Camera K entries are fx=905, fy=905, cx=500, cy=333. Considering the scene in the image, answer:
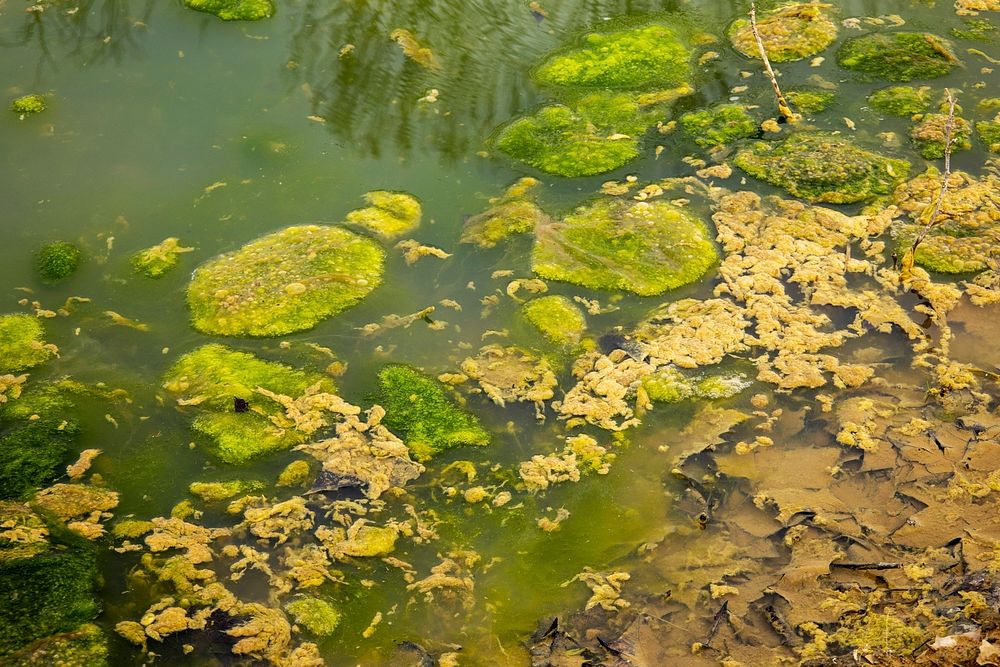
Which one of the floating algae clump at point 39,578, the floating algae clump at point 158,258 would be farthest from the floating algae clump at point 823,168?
the floating algae clump at point 39,578

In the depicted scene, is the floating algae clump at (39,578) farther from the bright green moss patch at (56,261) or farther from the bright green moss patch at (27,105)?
the bright green moss patch at (27,105)

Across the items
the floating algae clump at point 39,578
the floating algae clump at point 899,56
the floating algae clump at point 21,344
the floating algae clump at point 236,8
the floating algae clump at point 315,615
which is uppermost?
the floating algae clump at point 236,8

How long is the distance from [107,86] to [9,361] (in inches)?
105

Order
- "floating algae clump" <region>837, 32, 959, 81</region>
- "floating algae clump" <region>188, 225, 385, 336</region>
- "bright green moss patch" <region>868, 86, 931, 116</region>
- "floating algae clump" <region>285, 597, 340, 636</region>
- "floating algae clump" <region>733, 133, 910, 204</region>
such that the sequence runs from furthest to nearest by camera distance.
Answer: "floating algae clump" <region>837, 32, 959, 81</region>, "bright green moss patch" <region>868, 86, 931, 116</region>, "floating algae clump" <region>733, 133, 910, 204</region>, "floating algae clump" <region>188, 225, 385, 336</region>, "floating algae clump" <region>285, 597, 340, 636</region>

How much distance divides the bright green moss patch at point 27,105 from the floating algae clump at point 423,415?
365 centimetres

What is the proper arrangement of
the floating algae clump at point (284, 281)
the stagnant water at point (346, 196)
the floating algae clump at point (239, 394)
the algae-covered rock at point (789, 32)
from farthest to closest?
the algae-covered rock at point (789, 32), the floating algae clump at point (284, 281), the floating algae clump at point (239, 394), the stagnant water at point (346, 196)

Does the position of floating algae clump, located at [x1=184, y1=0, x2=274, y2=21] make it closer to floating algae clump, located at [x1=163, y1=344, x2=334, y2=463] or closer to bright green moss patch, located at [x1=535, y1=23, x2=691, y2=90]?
bright green moss patch, located at [x1=535, y1=23, x2=691, y2=90]

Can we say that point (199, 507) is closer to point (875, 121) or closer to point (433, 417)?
point (433, 417)

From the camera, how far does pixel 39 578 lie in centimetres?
411

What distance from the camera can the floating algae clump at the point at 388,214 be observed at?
5.92 m

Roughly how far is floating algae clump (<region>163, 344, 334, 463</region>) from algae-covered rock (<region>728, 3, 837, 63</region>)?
14.9 feet

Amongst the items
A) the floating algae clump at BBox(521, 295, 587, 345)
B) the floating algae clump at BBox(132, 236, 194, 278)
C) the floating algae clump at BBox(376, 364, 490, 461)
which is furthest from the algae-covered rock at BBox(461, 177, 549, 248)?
the floating algae clump at BBox(132, 236, 194, 278)

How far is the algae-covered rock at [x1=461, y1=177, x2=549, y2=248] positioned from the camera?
19.2 ft

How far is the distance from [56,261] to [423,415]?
259 centimetres
